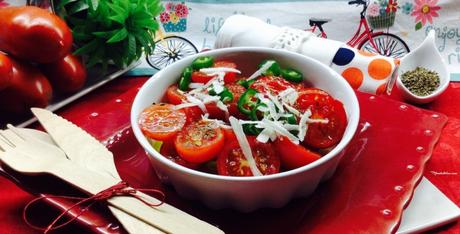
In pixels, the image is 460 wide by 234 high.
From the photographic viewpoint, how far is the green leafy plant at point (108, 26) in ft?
4.67

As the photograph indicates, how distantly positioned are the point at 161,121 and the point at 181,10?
30.7 inches

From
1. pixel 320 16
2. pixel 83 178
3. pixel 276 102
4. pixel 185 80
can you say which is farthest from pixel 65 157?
pixel 320 16

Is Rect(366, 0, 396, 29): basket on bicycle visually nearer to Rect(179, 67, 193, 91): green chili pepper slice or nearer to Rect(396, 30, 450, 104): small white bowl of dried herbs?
Rect(396, 30, 450, 104): small white bowl of dried herbs

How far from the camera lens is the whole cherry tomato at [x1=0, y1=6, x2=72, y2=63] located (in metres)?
1.27

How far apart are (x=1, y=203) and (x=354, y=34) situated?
1098mm

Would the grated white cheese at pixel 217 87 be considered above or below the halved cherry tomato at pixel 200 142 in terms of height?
above

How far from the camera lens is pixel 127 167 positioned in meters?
1.11

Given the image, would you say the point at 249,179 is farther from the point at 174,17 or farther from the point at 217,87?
the point at 174,17

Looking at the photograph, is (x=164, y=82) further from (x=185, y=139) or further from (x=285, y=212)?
(x=285, y=212)

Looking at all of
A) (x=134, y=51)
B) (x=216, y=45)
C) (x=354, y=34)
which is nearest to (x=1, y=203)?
(x=134, y=51)

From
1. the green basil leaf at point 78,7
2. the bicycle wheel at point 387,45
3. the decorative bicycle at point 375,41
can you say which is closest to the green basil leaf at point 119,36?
the green basil leaf at point 78,7

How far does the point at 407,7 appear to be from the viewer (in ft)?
5.64

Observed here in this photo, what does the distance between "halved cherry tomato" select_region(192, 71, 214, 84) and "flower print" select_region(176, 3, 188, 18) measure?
624 millimetres

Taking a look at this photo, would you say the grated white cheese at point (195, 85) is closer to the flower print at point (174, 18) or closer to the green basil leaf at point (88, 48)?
the green basil leaf at point (88, 48)
